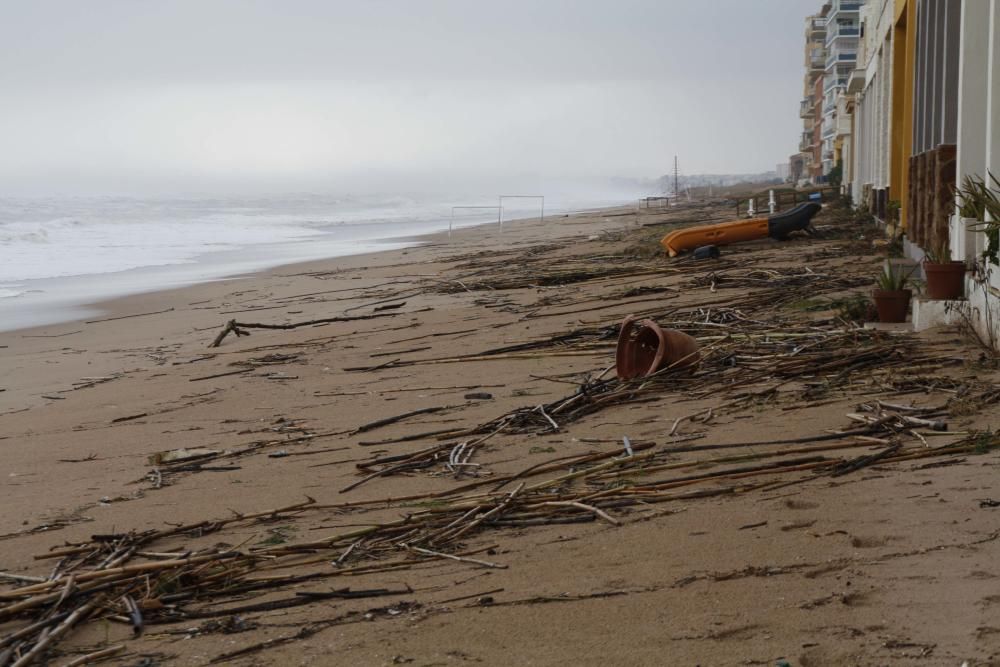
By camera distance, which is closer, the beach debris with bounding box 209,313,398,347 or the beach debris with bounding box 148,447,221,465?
the beach debris with bounding box 148,447,221,465

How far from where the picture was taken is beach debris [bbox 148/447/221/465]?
19.9 ft

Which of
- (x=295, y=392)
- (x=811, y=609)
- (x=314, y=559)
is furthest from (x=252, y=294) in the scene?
(x=811, y=609)

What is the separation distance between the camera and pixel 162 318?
14.1 meters

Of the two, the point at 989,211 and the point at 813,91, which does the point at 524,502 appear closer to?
the point at 989,211

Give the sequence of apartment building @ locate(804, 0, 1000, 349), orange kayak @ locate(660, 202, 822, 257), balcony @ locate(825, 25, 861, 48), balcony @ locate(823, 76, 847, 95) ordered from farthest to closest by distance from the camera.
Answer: balcony @ locate(825, 25, 861, 48) → balcony @ locate(823, 76, 847, 95) → orange kayak @ locate(660, 202, 822, 257) → apartment building @ locate(804, 0, 1000, 349)

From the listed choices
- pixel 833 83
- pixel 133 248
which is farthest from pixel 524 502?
pixel 833 83

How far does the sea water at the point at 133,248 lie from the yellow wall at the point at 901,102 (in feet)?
37.0

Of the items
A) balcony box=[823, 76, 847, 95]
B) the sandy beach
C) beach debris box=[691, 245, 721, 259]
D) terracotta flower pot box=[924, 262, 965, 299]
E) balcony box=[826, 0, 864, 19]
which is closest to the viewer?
the sandy beach

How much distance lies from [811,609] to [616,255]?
50.2ft

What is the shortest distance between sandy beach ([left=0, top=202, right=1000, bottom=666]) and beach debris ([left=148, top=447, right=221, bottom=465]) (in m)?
0.02

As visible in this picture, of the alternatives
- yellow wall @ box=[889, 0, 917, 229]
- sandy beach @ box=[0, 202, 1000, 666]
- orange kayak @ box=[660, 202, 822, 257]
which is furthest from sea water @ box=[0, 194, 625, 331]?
yellow wall @ box=[889, 0, 917, 229]

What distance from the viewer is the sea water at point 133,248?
18.1m

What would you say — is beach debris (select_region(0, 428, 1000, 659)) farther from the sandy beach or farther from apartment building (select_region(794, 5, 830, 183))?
apartment building (select_region(794, 5, 830, 183))

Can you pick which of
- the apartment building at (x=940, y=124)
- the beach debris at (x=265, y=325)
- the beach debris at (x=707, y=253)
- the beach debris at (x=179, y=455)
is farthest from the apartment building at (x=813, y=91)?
the beach debris at (x=179, y=455)
